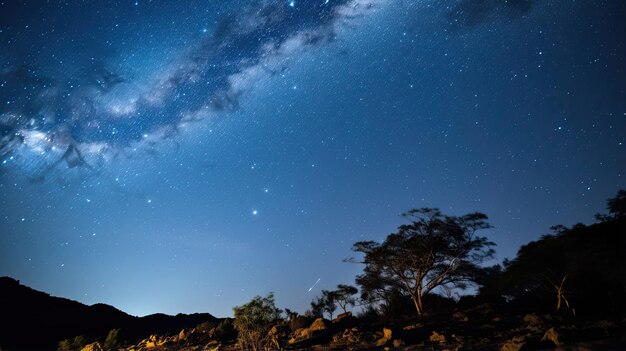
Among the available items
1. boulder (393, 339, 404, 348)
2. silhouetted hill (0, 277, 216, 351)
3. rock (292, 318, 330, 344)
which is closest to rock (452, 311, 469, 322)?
boulder (393, 339, 404, 348)

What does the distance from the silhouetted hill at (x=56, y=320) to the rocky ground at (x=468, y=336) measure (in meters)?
29.1

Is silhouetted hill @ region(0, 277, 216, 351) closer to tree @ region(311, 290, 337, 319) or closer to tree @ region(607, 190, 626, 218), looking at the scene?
tree @ region(311, 290, 337, 319)

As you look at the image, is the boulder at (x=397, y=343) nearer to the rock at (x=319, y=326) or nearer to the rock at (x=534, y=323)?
the rock at (x=534, y=323)

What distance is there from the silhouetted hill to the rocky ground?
29.1m

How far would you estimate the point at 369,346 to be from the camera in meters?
18.6

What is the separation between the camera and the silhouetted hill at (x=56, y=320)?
49750 mm

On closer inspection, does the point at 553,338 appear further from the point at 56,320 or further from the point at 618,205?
the point at 56,320

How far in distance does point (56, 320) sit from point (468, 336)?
221 feet

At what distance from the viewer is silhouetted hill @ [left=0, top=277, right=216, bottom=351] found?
49.8 metres

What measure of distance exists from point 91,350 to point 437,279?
31658mm

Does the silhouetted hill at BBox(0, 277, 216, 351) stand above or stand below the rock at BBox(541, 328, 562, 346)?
above

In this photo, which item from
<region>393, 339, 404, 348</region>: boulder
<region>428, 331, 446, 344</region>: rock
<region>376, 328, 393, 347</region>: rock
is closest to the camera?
<region>428, 331, 446, 344</region>: rock

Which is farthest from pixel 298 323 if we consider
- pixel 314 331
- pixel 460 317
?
pixel 460 317

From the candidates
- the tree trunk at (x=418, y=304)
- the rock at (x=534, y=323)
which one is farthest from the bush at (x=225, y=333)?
the rock at (x=534, y=323)
